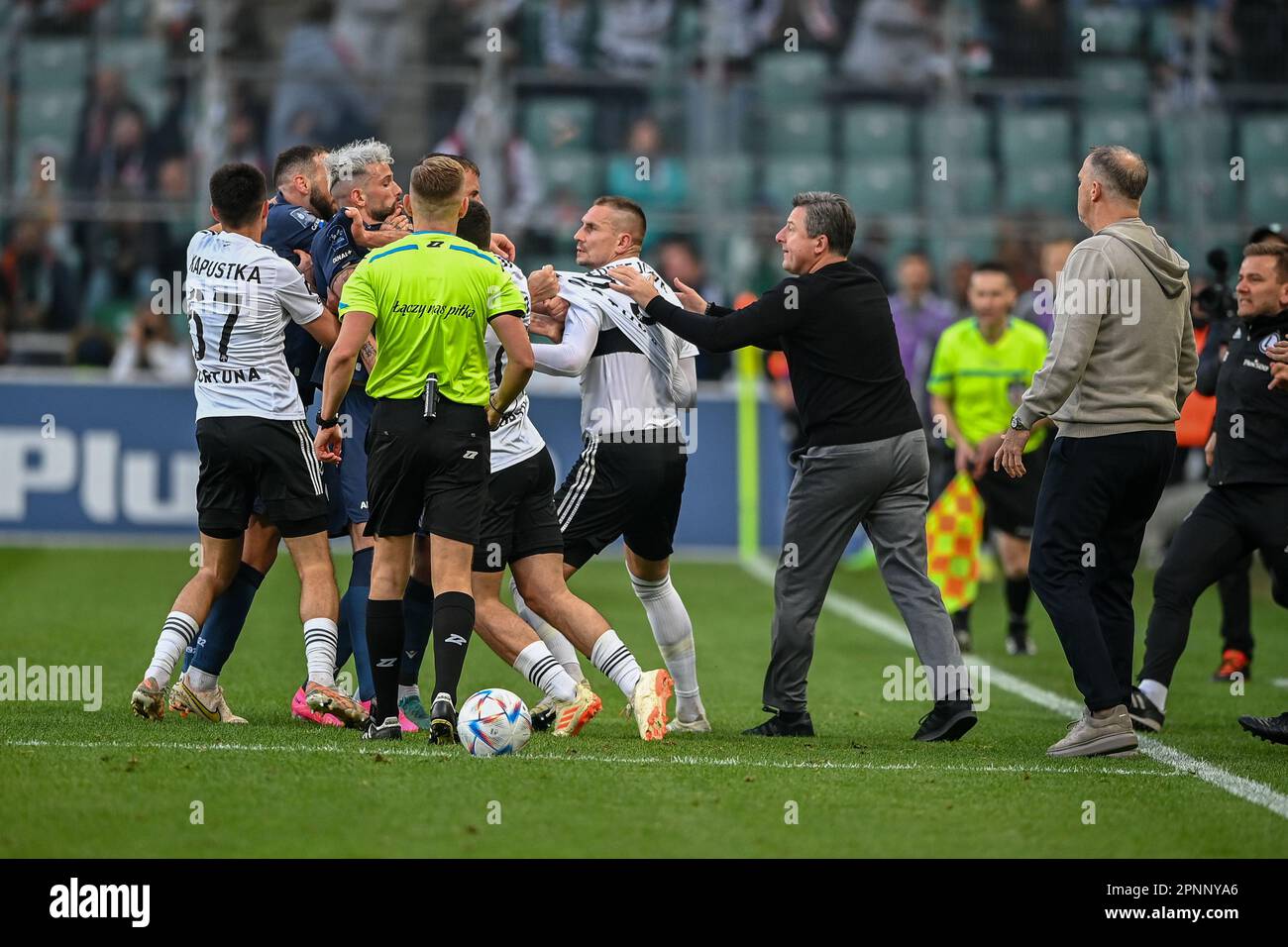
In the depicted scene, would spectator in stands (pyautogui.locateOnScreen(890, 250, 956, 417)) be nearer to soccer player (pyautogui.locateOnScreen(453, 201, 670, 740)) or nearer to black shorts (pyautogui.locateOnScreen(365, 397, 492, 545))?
soccer player (pyautogui.locateOnScreen(453, 201, 670, 740))

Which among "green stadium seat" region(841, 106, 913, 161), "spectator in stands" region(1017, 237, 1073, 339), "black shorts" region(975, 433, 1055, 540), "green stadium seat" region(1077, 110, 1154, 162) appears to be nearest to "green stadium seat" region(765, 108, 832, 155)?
"green stadium seat" region(841, 106, 913, 161)

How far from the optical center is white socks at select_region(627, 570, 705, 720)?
771cm

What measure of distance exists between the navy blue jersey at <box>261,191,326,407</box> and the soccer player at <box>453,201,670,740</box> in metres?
1.00

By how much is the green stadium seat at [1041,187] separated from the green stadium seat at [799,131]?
195 centimetres

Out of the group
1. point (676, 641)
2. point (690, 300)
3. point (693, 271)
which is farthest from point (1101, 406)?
point (693, 271)

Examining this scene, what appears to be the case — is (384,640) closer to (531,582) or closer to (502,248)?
(531,582)

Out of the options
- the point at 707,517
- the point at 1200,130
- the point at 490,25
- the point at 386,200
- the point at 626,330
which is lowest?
the point at 707,517

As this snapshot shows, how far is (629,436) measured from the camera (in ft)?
24.8

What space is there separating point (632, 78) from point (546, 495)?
1216 centimetres

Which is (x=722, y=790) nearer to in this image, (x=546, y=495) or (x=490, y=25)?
(x=546, y=495)

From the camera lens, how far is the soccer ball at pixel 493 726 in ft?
21.7
